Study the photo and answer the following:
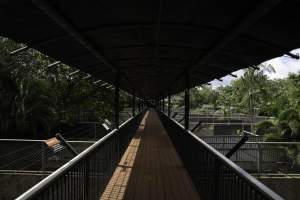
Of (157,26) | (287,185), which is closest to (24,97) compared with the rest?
(287,185)

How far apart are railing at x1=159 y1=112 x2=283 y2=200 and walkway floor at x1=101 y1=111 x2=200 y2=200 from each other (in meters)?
0.38

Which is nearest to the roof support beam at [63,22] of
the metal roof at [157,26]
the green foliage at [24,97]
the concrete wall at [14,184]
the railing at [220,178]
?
the metal roof at [157,26]

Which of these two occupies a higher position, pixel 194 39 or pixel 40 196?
pixel 194 39

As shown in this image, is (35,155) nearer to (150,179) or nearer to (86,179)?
(150,179)

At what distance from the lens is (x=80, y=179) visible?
4590mm

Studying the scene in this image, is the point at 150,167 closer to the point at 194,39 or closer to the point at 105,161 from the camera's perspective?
the point at 105,161

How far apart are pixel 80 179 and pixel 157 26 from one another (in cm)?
229

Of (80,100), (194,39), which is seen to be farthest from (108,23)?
(80,100)

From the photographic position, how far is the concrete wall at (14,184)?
12828 millimetres

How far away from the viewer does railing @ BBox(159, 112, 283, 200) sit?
10.8 ft

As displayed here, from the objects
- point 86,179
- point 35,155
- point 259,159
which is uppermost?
point 86,179

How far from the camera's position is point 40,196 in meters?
2.91

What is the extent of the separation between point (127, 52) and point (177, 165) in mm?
3371

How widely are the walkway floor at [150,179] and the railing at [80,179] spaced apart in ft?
Answer: 1.14
